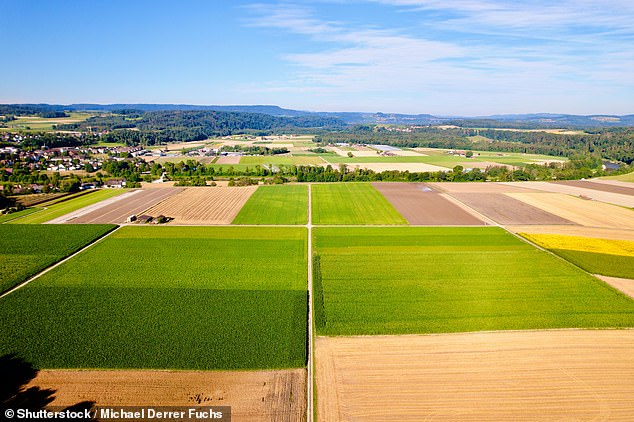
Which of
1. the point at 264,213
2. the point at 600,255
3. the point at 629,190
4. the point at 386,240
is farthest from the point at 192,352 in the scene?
the point at 629,190

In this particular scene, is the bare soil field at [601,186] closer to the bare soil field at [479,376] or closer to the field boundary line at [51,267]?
the bare soil field at [479,376]

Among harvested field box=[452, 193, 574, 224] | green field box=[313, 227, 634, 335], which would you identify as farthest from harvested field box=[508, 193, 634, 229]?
green field box=[313, 227, 634, 335]

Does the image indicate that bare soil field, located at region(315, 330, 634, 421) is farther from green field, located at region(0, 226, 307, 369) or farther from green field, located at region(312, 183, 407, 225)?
green field, located at region(312, 183, 407, 225)

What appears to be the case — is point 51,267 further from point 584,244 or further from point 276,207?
point 584,244

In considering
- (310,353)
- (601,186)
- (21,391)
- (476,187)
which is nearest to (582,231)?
(476,187)

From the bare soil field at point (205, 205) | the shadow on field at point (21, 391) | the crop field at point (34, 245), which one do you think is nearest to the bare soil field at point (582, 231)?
the bare soil field at point (205, 205)

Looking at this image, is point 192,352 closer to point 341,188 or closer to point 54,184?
point 341,188
